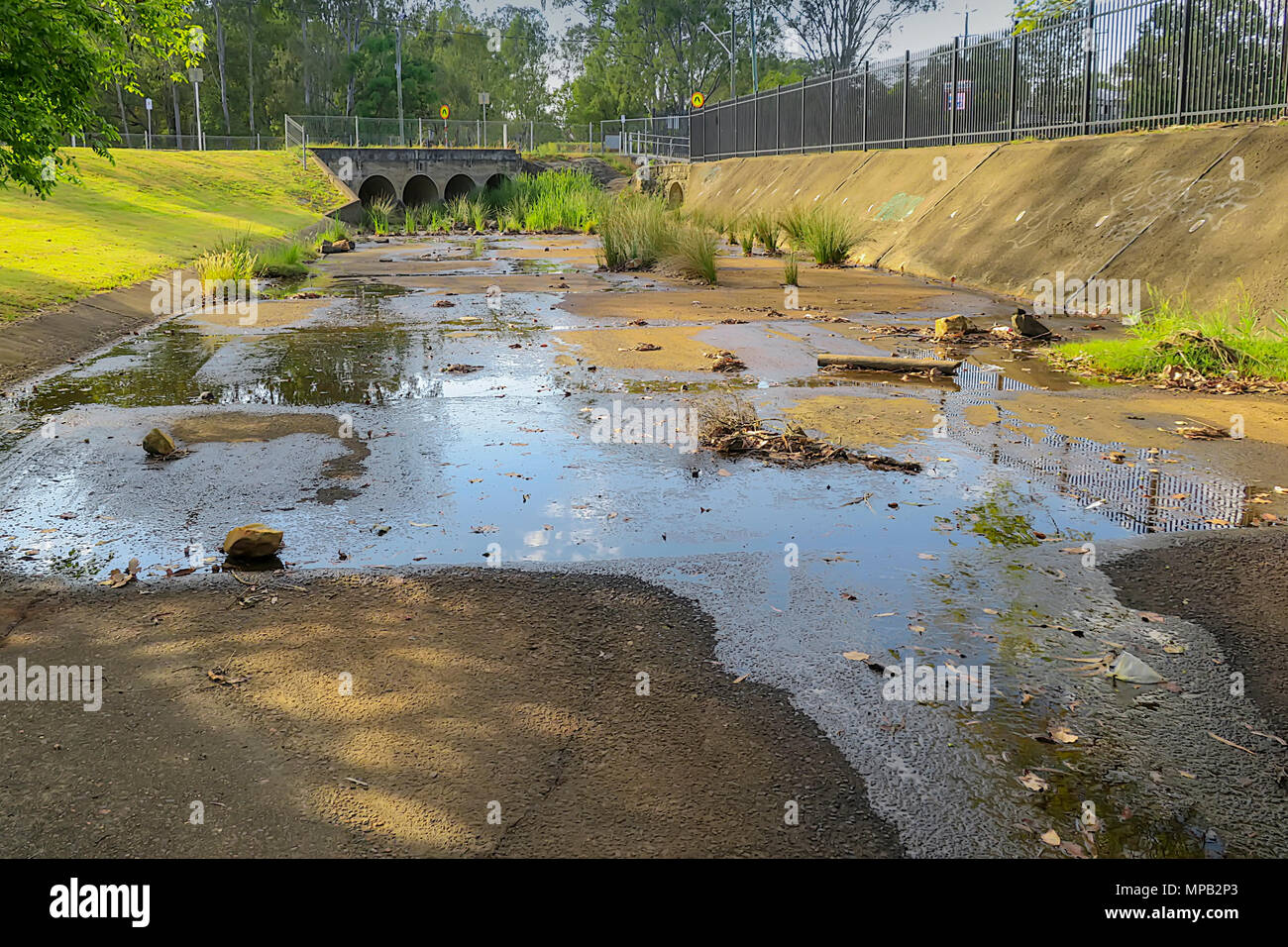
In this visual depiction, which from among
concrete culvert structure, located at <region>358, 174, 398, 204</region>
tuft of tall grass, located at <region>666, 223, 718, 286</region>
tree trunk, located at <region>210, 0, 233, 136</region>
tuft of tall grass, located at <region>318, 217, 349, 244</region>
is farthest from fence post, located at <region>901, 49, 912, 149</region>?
tree trunk, located at <region>210, 0, 233, 136</region>

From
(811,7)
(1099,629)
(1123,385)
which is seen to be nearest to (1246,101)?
(1123,385)

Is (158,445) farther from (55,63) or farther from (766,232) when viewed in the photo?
(766,232)

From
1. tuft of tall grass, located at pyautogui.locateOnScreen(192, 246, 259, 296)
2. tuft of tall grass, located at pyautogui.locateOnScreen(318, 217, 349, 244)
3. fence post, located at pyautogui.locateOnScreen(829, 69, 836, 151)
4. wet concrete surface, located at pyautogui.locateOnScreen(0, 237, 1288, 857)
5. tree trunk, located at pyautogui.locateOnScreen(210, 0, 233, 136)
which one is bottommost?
wet concrete surface, located at pyautogui.locateOnScreen(0, 237, 1288, 857)

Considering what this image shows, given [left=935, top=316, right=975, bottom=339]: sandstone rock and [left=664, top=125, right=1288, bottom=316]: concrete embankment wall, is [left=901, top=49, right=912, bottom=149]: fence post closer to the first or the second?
[left=664, top=125, right=1288, bottom=316]: concrete embankment wall

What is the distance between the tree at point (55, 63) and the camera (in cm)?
835

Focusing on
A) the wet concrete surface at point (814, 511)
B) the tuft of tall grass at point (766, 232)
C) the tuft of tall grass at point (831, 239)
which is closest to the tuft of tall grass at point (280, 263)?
the wet concrete surface at point (814, 511)

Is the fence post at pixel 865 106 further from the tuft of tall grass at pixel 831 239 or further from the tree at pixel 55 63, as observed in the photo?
the tree at pixel 55 63

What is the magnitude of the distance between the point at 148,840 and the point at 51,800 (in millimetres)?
389

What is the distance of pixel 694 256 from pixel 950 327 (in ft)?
22.3

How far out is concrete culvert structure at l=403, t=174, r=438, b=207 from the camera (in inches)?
2319

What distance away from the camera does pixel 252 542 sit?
4910 mm

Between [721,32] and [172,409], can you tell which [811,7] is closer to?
[721,32]

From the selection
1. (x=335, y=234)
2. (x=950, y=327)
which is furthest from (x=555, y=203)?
(x=950, y=327)

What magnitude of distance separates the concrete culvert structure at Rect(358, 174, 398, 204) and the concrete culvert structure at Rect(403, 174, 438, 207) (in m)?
0.94
